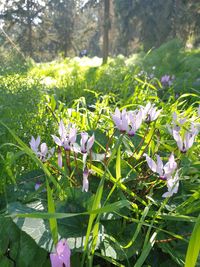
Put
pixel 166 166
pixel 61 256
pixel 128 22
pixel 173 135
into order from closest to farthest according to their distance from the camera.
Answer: pixel 61 256 < pixel 166 166 < pixel 173 135 < pixel 128 22

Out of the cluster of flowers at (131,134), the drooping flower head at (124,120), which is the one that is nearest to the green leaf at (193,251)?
the cluster of flowers at (131,134)

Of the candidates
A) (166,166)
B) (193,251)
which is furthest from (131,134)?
(193,251)

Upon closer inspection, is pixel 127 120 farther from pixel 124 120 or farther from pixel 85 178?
pixel 85 178

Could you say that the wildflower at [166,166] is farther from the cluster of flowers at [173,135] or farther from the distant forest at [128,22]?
the distant forest at [128,22]

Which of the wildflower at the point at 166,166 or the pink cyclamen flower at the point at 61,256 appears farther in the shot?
the wildflower at the point at 166,166

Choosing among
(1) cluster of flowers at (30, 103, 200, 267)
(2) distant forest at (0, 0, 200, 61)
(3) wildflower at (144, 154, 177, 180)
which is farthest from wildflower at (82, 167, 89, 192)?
(2) distant forest at (0, 0, 200, 61)

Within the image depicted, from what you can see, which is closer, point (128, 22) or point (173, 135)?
point (173, 135)

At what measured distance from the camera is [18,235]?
1.10 metres

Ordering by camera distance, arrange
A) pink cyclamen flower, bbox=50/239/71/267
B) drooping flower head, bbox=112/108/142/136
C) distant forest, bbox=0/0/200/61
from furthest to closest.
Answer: distant forest, bbox=0/0/200/61 → drooping flower head, bbox=112/108/142/136 → pink cyclamen flower, bbox=50/239/71/267

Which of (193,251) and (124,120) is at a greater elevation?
(124,120)

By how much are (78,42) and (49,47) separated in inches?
175

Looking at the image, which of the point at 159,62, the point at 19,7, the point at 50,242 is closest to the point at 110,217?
the point at 50,242

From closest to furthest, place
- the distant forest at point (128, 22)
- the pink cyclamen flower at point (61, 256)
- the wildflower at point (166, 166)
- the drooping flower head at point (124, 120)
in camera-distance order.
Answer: the pink cyclamen flower at point (61, 256), the wildflower at point (166, 166), the drooping flower head at point (124, 120), the distant forest at point (128, 22)

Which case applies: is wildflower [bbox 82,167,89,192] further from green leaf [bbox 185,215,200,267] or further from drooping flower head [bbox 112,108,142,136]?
green leaf [bbox 185,215,200,267]
